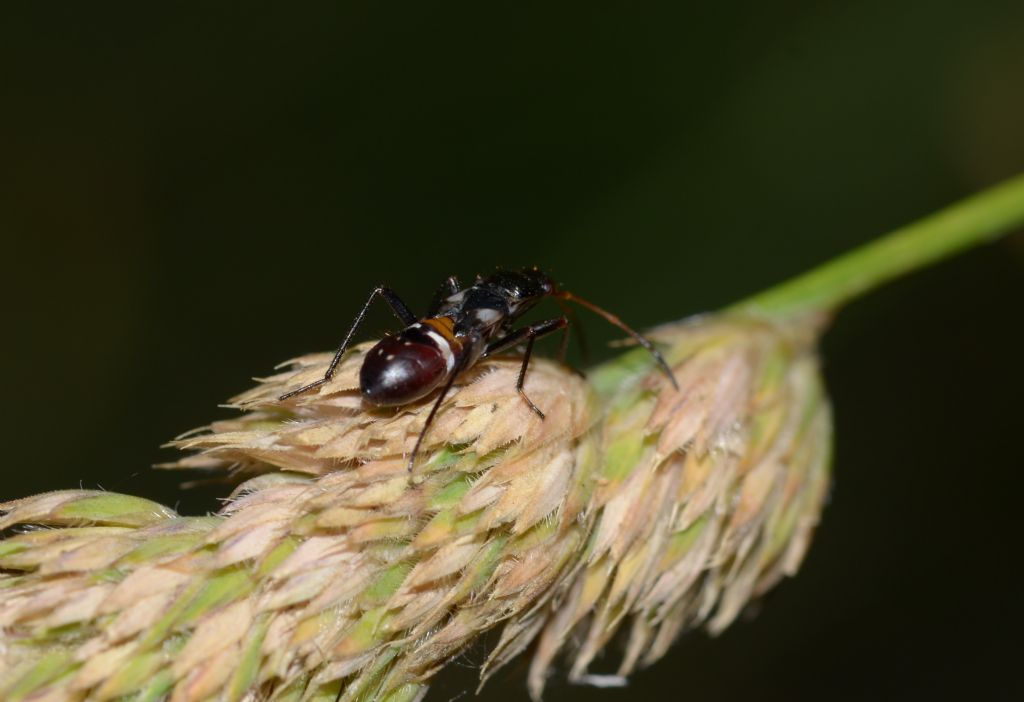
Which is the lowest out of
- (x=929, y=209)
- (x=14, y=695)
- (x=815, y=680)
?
(x=815, y=680)

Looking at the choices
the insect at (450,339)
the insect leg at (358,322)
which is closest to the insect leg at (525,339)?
the insect at (450,339)

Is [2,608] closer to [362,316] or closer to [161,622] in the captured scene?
[161,622]

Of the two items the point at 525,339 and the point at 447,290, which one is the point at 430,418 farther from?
the point at 447,290

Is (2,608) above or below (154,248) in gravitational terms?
below

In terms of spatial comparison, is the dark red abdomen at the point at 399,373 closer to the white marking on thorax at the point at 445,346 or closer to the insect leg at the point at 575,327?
the white marking on thorax at the point at 445,346

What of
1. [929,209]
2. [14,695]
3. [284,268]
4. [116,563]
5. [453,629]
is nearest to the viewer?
[14,695]

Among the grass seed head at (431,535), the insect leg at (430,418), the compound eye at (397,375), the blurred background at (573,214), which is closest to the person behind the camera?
the grass seed head at (431,535)

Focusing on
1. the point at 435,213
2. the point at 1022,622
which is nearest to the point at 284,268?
the point at 435,213

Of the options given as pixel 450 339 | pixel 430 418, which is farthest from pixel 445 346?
pixel 430 418

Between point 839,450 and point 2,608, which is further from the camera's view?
point 839,450
